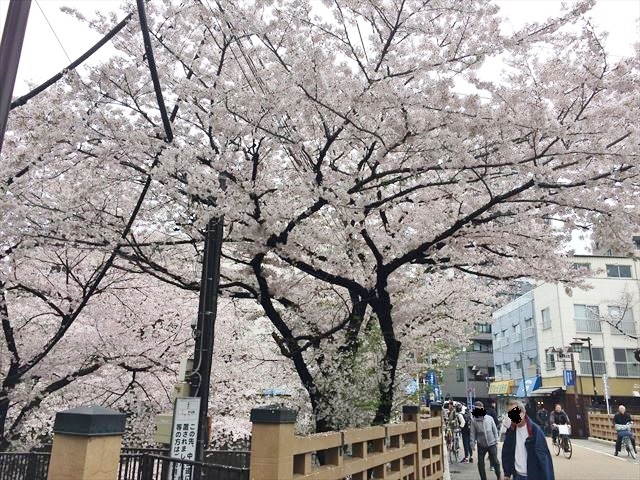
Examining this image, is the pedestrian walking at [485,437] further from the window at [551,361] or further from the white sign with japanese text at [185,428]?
the window at [551,361]

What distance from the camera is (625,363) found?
3656 centimetres

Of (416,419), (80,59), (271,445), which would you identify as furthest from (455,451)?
(80,59)

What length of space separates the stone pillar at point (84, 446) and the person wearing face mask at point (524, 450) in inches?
193

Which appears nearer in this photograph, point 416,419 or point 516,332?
point 416,419

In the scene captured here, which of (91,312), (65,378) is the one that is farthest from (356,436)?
(91,312)

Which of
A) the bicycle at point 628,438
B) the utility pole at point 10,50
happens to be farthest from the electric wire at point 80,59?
the bicycle at point 628,438

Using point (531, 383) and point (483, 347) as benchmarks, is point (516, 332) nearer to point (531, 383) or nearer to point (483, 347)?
point (531, 383)

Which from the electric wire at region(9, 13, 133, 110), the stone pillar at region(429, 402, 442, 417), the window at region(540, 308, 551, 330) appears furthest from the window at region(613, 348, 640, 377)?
the electric wire at region(9, 13, 133, 110)

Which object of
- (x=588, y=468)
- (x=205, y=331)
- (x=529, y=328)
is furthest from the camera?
(x=529, y=328)

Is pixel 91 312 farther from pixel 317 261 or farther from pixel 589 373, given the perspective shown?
pixel 589 373

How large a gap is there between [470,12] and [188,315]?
33.3 ft

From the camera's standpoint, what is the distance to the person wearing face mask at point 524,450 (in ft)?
20.3

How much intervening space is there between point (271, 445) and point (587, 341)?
34.2m

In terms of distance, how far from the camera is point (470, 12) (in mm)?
5879
